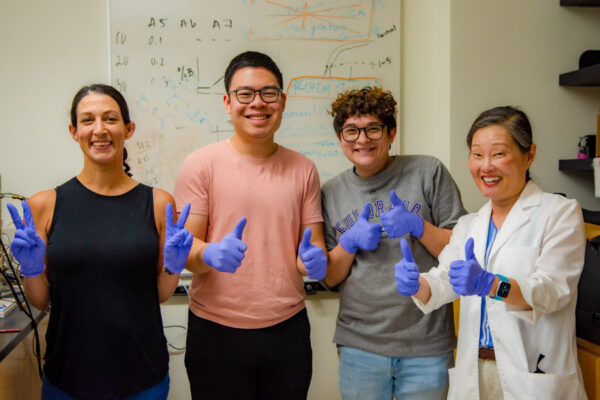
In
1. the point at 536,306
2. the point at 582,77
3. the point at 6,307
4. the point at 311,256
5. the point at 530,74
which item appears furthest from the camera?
the point at 530,74

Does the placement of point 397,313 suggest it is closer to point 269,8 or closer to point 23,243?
point 23,243

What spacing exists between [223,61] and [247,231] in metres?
1.25

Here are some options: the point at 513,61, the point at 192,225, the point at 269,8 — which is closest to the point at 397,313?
the point at 192,225

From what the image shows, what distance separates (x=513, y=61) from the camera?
2262 millimetres

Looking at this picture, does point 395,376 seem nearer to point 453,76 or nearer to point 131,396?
point 131,396

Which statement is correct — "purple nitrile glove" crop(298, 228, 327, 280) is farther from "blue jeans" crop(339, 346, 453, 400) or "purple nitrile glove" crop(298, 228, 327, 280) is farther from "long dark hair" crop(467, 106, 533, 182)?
"long dark hair" crop(467, 106, 533, 182)

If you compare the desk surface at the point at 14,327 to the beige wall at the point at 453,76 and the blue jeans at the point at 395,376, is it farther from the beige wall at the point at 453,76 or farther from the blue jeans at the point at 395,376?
the blue jeans at the point at 395,376

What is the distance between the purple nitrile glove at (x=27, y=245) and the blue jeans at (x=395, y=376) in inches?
36.1

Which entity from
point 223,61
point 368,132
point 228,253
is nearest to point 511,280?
point 368,132

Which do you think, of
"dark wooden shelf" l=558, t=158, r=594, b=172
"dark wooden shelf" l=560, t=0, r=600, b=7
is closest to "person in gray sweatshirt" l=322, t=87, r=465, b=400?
"dark wooden shelf" l=558, t=158, r=594, b=172

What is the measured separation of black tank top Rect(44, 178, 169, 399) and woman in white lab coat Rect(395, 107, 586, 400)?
714mm

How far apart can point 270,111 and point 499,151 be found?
0.66 m

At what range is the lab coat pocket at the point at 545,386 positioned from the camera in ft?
3.77

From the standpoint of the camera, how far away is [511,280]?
1.14 m
